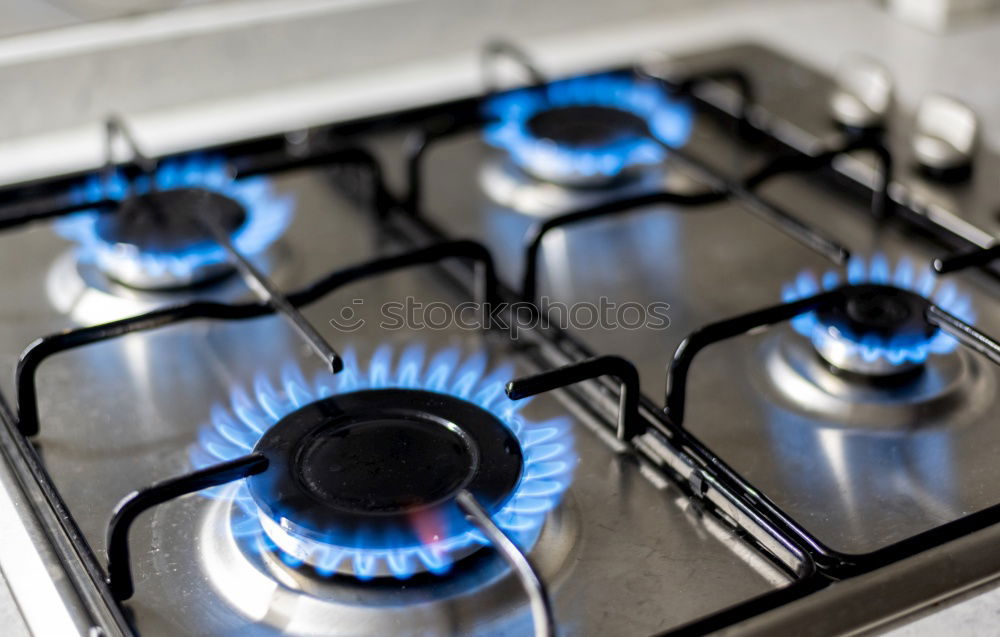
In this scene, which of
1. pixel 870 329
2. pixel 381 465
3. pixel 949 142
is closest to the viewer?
pixel 381 465

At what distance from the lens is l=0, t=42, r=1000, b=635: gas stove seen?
602 millimetres

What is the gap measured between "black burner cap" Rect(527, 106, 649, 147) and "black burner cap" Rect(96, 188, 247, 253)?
237 mm

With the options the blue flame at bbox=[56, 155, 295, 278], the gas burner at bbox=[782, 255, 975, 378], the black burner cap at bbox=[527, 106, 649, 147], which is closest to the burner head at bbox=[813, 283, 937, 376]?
the gas burner at bbox=[782, 255, 975, 378]

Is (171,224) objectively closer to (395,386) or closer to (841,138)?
(395,386)

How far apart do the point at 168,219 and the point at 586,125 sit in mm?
319

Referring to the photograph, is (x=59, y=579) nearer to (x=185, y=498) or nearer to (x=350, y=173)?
(x=185, y=498)

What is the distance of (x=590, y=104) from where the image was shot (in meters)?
1.01

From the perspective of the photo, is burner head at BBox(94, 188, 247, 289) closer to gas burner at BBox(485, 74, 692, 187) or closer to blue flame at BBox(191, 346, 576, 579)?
blue flame at BBox(191, 346, 576, 579)

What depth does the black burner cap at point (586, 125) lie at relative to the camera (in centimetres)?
96

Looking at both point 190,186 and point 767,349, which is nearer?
point 767,349

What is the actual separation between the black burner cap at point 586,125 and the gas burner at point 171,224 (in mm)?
201

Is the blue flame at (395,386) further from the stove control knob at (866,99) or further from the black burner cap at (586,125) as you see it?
the stove control knob at (866,99)

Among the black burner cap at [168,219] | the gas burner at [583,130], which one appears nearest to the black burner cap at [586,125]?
the gas burner at [583,130]

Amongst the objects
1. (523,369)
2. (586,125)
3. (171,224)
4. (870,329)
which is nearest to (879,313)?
(870,329)
